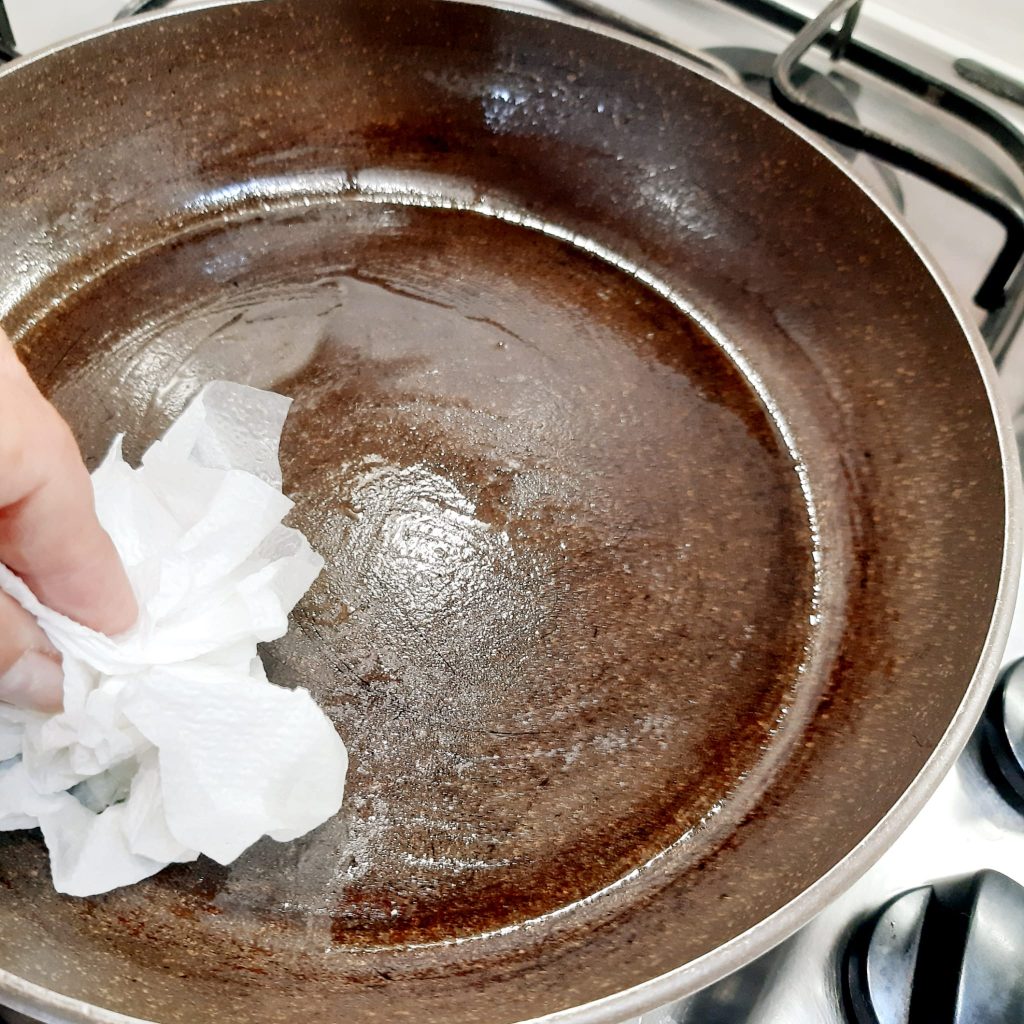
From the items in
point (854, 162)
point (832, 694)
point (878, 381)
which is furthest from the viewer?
point (854, 162)

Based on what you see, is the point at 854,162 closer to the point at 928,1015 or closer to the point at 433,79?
the point at 433,79

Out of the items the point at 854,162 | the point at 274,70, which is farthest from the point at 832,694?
the point at 274,70

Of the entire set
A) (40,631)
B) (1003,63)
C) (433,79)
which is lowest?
(40,631)

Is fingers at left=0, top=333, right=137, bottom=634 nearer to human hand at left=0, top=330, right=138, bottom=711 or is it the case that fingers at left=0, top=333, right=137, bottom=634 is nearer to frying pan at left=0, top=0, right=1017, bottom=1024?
human hand at left=0, top=330, right=138, bottom=711

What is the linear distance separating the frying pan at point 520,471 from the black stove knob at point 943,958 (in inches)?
1.7

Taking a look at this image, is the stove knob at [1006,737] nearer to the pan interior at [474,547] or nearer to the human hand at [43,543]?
the pan interior at [474,547]

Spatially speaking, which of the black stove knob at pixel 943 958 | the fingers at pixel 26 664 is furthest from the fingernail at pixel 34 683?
the black stove knob at pixel 943 958

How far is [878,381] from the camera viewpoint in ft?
2.27

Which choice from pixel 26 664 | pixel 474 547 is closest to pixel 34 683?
pixel 26 664

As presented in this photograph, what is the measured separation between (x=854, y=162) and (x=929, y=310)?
0.22 meters

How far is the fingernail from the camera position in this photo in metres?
0.45

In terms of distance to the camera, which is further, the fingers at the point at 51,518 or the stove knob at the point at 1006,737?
the stove knob at the point at 1006,737

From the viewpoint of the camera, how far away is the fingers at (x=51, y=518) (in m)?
0.37

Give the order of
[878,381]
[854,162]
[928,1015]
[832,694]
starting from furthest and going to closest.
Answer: [854,162], [878,381], [832,694], [928,1015]
